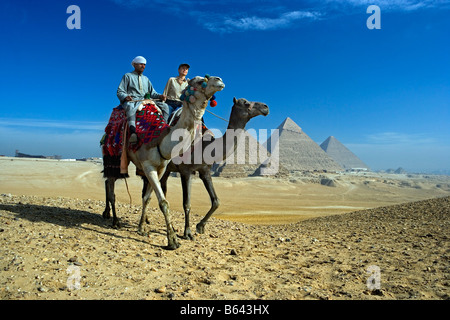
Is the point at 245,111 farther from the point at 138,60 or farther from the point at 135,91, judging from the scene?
the point at 138,60

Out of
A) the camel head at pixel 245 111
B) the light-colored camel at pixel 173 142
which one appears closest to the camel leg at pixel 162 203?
the light-colored camel at pixel 173 142

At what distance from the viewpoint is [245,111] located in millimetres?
6812

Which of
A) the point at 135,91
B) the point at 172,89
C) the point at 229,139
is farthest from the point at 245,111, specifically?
the point at 135,91

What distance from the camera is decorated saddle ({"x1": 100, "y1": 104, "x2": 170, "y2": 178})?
6.14 metres

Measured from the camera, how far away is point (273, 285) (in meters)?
4.20

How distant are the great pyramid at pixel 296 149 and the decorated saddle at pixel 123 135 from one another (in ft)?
342

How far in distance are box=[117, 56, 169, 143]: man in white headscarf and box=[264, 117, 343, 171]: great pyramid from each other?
104100 millimetres

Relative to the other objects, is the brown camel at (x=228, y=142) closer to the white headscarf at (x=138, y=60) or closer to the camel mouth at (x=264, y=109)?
the camel mouth at (x=264, y=109)

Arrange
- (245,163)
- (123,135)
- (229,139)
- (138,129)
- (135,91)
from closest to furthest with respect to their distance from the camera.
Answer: (138,129)
(123,135)
(229,139)
(135,91)
(245,163)

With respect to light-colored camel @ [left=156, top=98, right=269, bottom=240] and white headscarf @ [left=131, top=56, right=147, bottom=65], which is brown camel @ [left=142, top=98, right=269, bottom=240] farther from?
white headscarf @ [left=131, top=56, right=147, bottom=65]

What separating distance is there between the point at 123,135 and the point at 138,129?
1.80 feet

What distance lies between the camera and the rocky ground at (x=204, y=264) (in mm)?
3828

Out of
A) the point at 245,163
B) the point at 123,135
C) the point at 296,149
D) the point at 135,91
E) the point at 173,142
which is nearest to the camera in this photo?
the point at 173,142

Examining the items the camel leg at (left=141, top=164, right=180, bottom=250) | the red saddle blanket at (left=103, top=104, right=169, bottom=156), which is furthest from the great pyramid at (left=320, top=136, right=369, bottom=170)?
the camel leg at (left=141, top=164, right=180, bottom=250)
